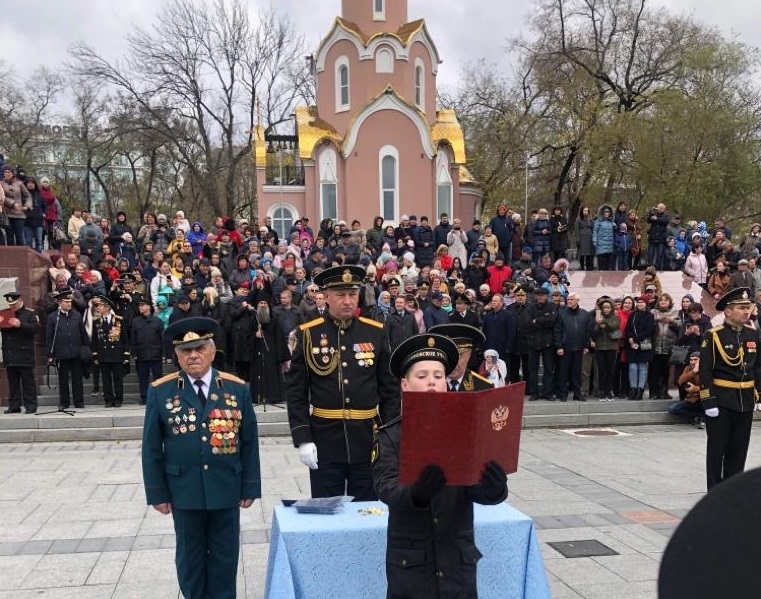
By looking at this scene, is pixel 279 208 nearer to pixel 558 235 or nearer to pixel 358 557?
pixel 558 235

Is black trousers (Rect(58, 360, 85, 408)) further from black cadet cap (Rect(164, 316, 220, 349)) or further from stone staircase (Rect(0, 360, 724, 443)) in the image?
black cadet cap (Rect(164, 316, 220, 349))

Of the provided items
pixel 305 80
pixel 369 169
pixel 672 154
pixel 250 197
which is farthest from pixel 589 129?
pixel 250 197

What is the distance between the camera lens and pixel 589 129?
31.2m

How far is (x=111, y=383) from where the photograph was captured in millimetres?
12320

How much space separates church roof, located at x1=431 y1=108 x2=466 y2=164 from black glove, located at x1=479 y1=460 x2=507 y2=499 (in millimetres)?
27641

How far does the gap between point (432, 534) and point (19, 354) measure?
10529mm

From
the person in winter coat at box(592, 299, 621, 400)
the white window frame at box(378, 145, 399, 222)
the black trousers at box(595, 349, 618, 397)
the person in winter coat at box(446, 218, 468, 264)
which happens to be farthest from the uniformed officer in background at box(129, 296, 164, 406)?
the white window frame at box(378, 145, 399, 222)

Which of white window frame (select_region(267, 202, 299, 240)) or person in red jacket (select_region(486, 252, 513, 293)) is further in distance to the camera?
white window frame (select_region(267, 202, 299, 240))

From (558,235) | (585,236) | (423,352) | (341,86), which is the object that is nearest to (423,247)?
(558,235)

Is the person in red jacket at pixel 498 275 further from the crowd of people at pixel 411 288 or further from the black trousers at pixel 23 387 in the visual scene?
the black trousers at pixel 23 387

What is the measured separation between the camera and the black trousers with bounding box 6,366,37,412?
1159 cm

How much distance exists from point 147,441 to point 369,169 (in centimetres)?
2562

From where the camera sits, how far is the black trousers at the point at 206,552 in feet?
13.5

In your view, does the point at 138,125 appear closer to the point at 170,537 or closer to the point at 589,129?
the point at 589,129
